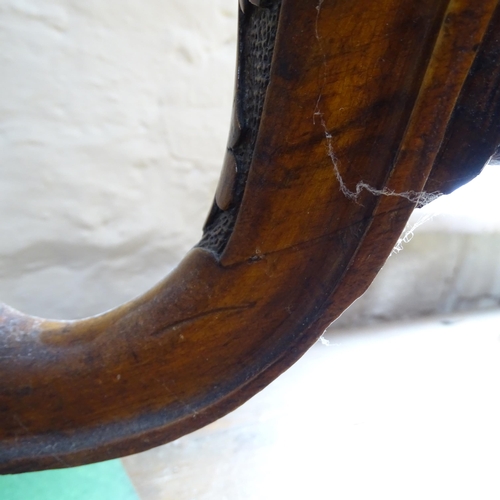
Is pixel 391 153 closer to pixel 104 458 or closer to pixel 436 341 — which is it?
pixel 104 458

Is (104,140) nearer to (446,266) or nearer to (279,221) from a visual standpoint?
(279,221)

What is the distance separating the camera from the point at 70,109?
0.90 m

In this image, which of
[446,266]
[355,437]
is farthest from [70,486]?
[446,266]

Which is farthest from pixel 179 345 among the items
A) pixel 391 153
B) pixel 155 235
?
pixel 155 235

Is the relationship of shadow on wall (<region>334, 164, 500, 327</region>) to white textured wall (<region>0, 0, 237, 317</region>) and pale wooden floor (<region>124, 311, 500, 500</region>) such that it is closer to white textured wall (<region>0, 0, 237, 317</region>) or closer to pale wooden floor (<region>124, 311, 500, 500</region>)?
pale wooden floor (<region>124, 311, 500, 500</region>)

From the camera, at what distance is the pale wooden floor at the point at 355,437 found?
78 cm

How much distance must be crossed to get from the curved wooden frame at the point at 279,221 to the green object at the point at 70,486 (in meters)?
0.46

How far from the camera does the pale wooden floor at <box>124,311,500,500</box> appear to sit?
30.9 inches

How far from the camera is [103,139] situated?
0.95 m

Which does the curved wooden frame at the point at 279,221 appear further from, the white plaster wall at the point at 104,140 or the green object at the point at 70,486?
the white plaster wall at the point at 104,140

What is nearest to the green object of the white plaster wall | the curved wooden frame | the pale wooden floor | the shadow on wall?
the pale wooden floor

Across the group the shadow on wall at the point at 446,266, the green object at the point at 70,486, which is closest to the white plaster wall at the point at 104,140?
the green object at the point at 70,486

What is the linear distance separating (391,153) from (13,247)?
2.67 feet

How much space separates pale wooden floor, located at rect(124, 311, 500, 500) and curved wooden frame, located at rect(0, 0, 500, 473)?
503mm
